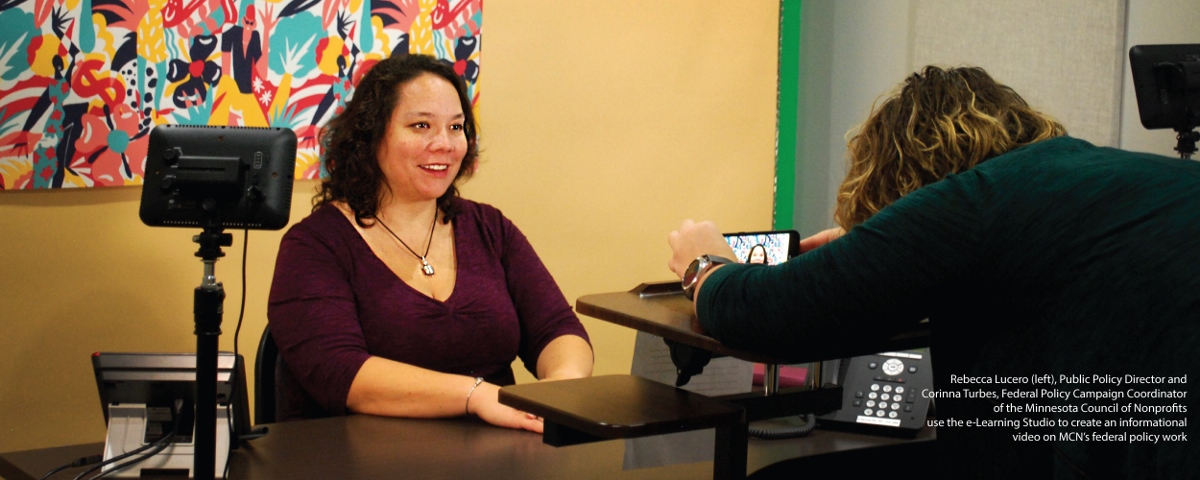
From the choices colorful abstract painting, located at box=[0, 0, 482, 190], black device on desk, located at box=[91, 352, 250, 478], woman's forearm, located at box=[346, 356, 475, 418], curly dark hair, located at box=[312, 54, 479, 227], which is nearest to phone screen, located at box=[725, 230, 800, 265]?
woman's forearm, located at box=[346, 356, 475, 418]

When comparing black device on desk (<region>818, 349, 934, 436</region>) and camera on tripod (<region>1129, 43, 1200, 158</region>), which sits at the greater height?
camera on tripod (<region>1129, 43, 1200, 158</region>)

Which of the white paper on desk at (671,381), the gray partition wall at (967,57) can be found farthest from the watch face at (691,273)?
the gray partition wall at (967,57)

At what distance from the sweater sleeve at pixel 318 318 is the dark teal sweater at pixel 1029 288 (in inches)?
38.4

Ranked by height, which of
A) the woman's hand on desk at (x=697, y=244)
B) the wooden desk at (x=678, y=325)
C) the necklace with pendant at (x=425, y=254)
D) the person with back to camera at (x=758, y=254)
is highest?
the woman's hand on desk at (x=697, y=244)

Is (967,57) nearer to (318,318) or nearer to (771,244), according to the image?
(771,244)

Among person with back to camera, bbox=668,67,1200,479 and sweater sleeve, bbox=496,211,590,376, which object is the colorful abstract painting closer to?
sweater sleeve, bbox=496,211,590,376

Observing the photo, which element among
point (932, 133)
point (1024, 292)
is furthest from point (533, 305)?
point (1024, 292)

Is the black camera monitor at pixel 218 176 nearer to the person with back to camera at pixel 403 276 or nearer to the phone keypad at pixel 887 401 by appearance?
the person with back to camera at pixel 403 276

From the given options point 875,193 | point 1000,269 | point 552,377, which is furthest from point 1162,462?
point 552,377

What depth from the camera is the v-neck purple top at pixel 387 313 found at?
201 centimetres

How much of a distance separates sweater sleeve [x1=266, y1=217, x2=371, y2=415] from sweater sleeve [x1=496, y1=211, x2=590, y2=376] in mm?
390

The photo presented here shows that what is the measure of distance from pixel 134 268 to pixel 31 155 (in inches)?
14.4

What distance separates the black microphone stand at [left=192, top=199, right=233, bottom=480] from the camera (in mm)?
1375

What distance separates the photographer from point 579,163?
338 centimetres
